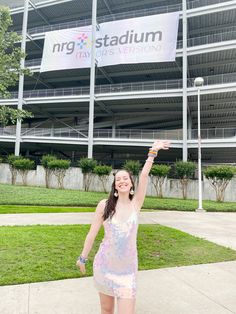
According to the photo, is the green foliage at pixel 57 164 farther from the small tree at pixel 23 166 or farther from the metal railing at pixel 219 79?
the metal railing at pixel 219 79

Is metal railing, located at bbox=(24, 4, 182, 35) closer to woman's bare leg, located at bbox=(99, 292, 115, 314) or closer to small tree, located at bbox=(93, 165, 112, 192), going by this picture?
small tree, located at bbox=(93, 165, 112, 192)

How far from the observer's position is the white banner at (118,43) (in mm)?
26453

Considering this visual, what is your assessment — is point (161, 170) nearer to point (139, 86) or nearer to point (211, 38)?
point (139, 86)

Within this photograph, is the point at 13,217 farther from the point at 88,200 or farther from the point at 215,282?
the point at 215,282

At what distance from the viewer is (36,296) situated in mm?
4078

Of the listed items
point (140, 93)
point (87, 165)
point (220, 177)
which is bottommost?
point (220, 177)

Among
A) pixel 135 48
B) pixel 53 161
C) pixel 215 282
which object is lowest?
pixel 215 282

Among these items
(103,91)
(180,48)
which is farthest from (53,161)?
(180,48)

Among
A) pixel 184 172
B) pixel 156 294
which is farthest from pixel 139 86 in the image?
pixel 156 294

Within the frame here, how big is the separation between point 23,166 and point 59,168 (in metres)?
A: 3.47

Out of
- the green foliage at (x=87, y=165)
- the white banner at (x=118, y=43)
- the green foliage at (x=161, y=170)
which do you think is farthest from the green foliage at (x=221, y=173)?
the white banner at (x=118, y=43)

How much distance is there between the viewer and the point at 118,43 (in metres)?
28.0

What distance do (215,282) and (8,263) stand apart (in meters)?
3.70

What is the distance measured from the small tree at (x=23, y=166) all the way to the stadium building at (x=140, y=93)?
388cm
